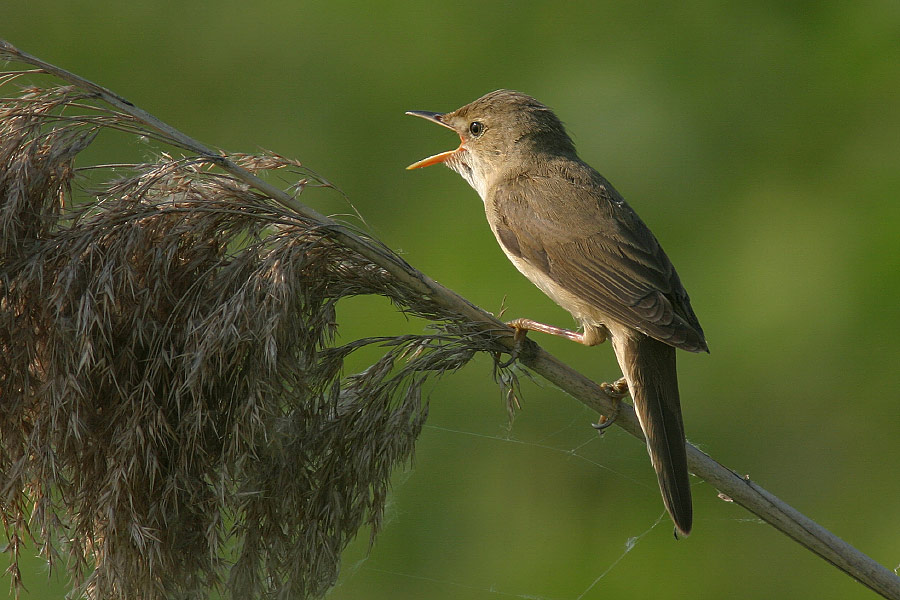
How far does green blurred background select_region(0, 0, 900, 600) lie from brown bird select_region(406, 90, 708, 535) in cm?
63

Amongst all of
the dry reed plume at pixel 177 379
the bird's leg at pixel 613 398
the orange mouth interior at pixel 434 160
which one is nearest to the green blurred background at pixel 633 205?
the orange mouth interior at pixel 434 160

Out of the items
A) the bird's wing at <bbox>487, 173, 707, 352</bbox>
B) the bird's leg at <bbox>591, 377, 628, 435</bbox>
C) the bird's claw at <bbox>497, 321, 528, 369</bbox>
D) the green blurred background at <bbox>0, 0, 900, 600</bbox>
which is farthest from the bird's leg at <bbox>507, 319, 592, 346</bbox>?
the green blurred background at <bbox>0, 0, 900, 600</bbox>

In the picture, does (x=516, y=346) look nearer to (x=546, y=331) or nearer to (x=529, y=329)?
(x=529, y=329)

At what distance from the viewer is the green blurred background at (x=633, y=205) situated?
13.8 ft

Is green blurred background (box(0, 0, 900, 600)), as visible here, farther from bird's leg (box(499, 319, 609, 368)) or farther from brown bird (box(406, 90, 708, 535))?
bird's leg (box(499, 319, 609, 368))

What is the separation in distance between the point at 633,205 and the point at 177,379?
372cm

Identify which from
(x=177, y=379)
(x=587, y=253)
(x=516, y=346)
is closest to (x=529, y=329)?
(x=516, y=346)

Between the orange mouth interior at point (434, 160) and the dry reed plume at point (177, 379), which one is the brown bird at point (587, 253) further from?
the dry reed plume at point (177, 379)

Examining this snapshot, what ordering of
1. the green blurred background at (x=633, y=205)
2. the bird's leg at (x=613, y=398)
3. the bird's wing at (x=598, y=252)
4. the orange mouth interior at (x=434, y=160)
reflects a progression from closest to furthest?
the bird's leg at (x=613, y=398)
the bird's wing at (x=598, y=252)
the orange mouth interior at (x=434, y=160)
the green blurred background at (x=633, y=205)

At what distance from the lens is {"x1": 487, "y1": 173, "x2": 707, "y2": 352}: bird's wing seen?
2.85 m

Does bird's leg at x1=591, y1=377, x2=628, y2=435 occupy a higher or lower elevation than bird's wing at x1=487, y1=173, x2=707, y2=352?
lower

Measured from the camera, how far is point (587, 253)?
3.10m

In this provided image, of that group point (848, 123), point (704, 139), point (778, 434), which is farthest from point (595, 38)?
point (778, 434)

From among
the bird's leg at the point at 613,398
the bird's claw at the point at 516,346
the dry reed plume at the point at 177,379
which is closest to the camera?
the dry reed plume at the point at 177,379
